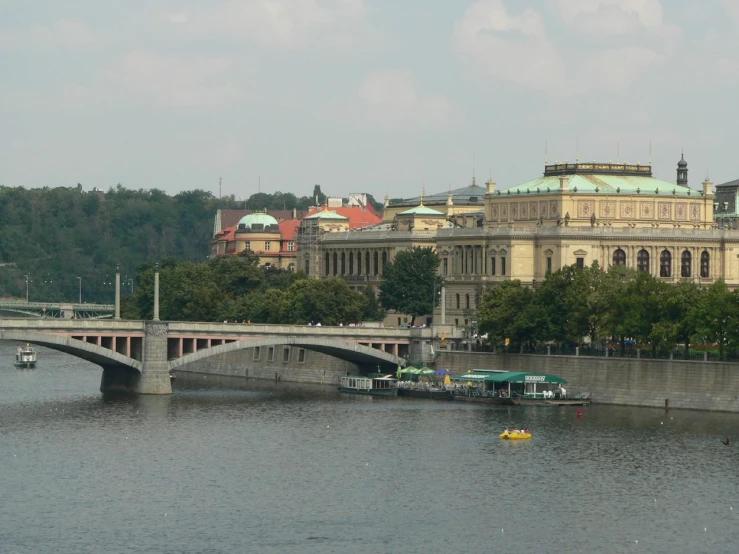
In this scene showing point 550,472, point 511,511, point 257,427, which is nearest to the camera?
point 511,511

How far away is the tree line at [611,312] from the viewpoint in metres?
151

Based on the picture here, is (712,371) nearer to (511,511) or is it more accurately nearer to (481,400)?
(481,400)

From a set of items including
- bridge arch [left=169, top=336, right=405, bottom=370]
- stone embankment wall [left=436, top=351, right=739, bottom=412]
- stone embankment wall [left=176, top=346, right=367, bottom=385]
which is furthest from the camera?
stone embankment wall [left=176, top=346, right=367, bottom=385]

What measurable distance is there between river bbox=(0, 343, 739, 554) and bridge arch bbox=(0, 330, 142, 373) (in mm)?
3422

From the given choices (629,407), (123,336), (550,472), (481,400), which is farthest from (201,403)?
(550,472)

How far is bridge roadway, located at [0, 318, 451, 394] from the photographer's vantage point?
156 meters

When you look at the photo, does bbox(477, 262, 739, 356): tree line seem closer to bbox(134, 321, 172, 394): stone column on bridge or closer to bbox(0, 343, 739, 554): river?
bbox(0, 343, 739, 554): river

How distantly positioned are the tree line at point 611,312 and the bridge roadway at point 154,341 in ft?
35.5

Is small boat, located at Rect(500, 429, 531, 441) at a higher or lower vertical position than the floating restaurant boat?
lower

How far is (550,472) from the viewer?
120188 mm

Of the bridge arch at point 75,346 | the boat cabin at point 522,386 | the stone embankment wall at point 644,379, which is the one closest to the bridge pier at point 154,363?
the bridge arch at point 75,346

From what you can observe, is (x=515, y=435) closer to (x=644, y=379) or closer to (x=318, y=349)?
(x=644, y=379)

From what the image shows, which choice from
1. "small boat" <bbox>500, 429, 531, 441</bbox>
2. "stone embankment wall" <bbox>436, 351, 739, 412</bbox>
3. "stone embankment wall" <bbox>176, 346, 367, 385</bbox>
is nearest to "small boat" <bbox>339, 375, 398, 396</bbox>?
"stone embankment wall" <bbox>176, 346, 367, 385</bbox>

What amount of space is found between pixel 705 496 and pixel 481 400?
151 ft
